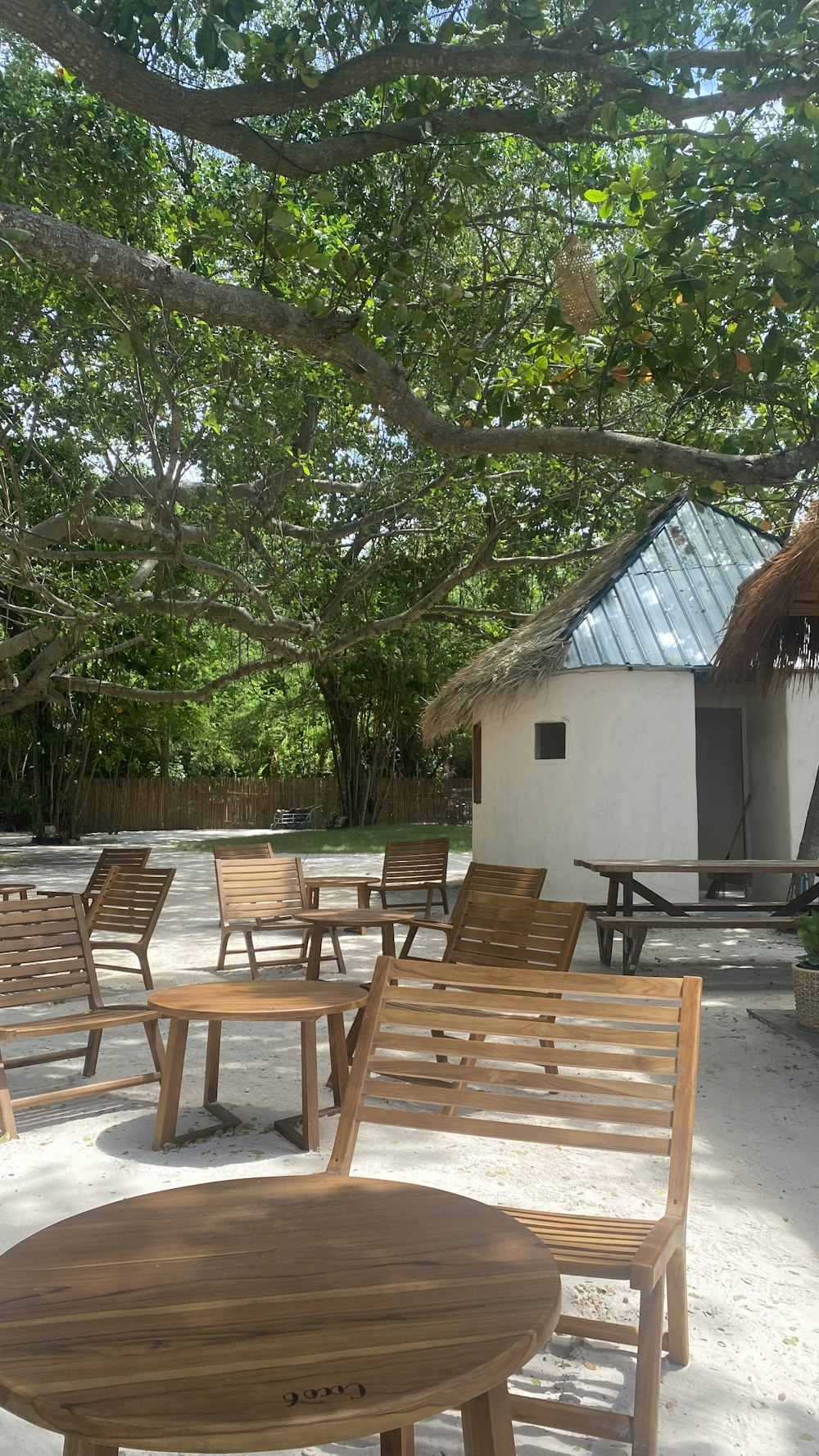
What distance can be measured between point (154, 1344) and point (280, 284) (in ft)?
33.0

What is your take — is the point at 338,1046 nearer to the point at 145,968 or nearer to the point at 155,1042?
the point at 155,1042

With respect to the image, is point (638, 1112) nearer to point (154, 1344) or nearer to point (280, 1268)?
point (280, 1268)

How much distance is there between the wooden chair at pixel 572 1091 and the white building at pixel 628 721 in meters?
9.52

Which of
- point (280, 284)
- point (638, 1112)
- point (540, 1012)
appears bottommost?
point (638, 1112)

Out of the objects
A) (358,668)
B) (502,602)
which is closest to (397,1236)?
(502,602)

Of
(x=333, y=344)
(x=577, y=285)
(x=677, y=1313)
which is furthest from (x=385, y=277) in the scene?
(x=677, y=1313)

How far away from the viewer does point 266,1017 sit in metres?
4.14

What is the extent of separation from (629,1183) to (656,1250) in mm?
2063

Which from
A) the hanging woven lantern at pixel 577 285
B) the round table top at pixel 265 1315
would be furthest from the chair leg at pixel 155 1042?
the hanging woven lantern at pixel 577 285

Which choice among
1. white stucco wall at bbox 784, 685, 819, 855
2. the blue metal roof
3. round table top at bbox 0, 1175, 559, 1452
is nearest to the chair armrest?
round table top at bbox 0, 1175, 559, 1452

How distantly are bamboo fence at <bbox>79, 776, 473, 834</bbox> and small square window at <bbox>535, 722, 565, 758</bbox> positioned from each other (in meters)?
17.8

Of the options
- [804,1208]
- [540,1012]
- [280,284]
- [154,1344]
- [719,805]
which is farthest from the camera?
[719,805]

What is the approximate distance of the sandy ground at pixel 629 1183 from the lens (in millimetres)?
2648

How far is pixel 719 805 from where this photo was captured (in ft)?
50.7
